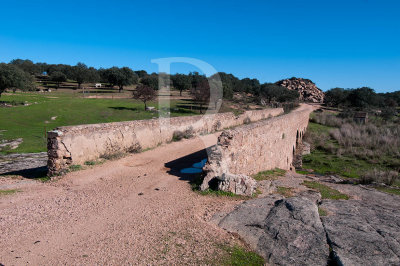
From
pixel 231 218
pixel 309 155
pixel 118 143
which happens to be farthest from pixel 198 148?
pixel 309 155

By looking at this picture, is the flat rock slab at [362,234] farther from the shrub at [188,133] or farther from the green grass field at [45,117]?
the green grass field at [45,117]

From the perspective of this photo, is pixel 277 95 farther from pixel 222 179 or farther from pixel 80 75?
pixel 222 179

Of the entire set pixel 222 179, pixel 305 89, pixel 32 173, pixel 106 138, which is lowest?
pixel 32 173

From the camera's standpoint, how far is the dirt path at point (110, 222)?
3613 millimetres

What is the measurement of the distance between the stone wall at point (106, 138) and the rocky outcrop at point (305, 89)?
2596 inches

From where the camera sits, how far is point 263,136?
372 inches

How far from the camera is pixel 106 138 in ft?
28.4

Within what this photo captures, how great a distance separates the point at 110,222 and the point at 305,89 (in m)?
83.6

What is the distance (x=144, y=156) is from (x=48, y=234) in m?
5.22

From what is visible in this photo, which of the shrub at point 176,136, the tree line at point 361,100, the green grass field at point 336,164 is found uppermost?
the tree line at point 361,100

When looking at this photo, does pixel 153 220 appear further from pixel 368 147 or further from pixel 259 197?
pixel 368 147

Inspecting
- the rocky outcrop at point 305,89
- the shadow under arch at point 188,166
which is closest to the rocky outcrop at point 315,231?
the shadow under arch at point 188,166

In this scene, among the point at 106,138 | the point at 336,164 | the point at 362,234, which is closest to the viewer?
the point at 362,234

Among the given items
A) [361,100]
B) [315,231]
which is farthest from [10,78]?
[361,100]
